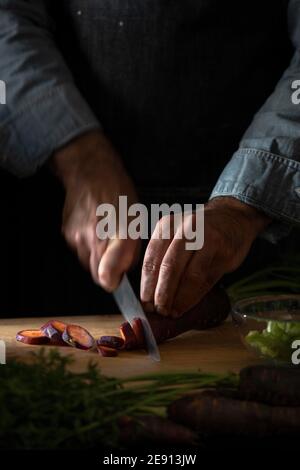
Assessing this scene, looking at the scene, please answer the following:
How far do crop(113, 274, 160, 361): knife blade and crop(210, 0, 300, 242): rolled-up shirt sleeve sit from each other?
0.32 m

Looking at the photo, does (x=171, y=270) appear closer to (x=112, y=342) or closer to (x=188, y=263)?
(x=188, y=263)

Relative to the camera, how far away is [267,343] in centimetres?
165

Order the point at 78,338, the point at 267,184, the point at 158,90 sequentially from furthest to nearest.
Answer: the point at 158,90 → the point at 267,184 → the point at 78,338

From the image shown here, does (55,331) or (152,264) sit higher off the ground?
(152,264)

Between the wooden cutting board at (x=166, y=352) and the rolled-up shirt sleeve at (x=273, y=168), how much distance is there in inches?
9.8

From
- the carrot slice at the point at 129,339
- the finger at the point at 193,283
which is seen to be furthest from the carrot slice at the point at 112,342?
the finger at the point at 193,283

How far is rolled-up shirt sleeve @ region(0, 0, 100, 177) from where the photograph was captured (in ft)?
6.28

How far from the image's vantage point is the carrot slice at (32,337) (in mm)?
1763

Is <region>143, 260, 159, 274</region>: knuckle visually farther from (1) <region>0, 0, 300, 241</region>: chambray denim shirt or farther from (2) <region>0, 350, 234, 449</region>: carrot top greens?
(2) <region>0, 350, 234, 449</region>: carrot top greens

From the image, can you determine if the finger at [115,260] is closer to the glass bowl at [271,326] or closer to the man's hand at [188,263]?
the man's hand at [188,263]

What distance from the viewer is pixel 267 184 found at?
6.20ft

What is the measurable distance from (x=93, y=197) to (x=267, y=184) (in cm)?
36

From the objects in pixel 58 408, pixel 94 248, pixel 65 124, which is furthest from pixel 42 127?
pixel 58 408

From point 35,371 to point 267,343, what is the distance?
1.58 feet
